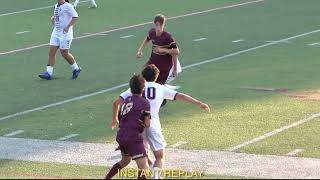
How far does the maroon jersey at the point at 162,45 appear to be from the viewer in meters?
16.3

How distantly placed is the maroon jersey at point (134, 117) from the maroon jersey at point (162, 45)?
5.58m

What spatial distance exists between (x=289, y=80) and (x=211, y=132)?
562 cm

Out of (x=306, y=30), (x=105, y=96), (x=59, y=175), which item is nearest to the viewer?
(x=59, y=175)

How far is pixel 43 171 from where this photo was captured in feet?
41.2

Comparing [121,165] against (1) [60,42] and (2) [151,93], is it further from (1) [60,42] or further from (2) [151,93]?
(1) [60,42]

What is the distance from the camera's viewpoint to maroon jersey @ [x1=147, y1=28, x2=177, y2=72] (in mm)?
16281

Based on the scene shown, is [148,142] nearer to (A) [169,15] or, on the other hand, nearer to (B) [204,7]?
(A) [169,15]

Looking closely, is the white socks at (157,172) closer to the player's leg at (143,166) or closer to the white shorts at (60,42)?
the player's leg at (143,166)

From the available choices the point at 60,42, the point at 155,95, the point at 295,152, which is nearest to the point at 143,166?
the point at 155,95

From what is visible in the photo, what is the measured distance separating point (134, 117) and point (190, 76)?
996cm

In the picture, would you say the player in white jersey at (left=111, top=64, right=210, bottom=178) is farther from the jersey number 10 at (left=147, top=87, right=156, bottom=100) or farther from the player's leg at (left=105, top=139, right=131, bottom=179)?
the player's leg at (left=105, top=139, right=131, bottom=179)

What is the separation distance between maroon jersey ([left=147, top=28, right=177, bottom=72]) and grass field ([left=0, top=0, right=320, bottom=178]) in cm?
89

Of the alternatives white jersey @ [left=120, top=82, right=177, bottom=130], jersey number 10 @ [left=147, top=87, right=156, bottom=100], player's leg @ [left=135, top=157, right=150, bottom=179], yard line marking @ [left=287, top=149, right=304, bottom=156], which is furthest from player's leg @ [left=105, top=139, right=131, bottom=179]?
yard line marking @ [left=287, top=149, right=304, bottom=156]

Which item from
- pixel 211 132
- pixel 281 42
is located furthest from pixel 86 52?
pixel 211 132
